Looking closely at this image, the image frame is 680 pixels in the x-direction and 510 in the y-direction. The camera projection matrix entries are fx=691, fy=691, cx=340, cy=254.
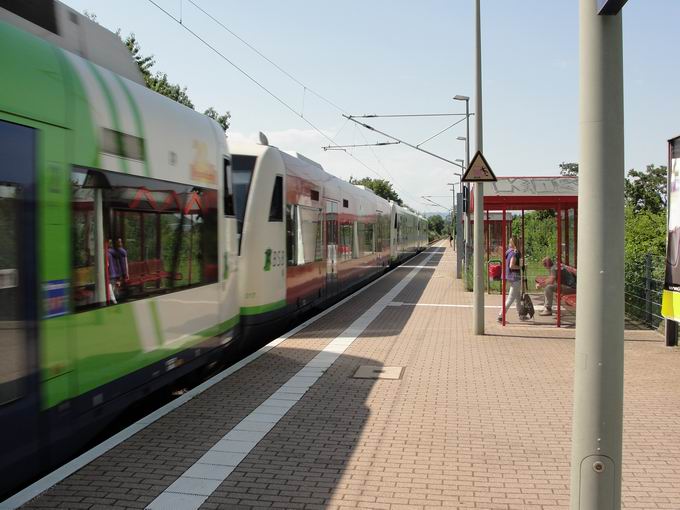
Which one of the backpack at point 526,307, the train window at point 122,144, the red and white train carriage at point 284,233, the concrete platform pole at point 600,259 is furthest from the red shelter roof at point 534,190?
the concrete platform pole at point 600,259

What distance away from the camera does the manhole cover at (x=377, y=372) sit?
828cm

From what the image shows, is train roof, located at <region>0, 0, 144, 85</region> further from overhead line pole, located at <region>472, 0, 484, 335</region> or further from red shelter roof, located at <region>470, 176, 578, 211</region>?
red shelter roof, located at <region>470, 176, 578, 211</region>

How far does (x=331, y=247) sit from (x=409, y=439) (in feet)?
31.1

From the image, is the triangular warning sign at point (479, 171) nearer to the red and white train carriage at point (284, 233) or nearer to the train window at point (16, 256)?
the red and white train carriage at point (284, 233)

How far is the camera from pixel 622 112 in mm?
3322

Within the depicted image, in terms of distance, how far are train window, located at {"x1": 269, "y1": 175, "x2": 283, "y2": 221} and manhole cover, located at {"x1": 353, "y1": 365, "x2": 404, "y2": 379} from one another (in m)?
2.83

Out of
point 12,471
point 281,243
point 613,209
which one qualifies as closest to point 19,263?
point 12,471

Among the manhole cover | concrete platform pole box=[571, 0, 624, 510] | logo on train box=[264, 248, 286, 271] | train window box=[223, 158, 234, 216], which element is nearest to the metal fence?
the manhole cover

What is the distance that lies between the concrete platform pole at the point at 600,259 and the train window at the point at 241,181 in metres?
7.02

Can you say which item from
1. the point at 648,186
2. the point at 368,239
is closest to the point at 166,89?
the point at 368,239

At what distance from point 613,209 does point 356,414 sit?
3911mm

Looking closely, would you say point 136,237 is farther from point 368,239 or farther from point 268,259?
point 368,239

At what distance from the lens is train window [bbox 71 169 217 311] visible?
4.62 meters

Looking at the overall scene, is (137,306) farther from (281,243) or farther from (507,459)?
(281,243)
